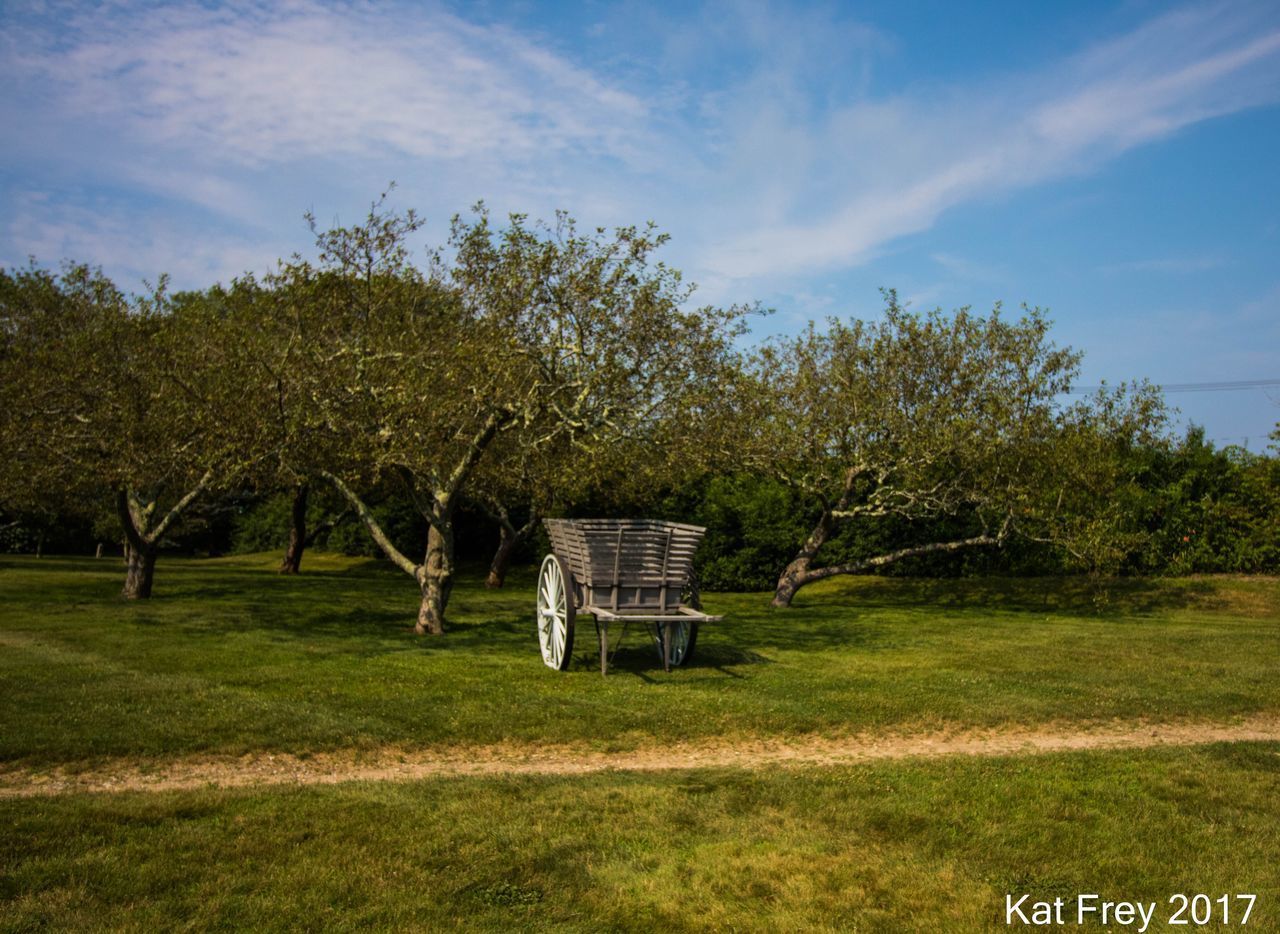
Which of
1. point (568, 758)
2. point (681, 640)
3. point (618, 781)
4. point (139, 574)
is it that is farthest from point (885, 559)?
point (618, 781)

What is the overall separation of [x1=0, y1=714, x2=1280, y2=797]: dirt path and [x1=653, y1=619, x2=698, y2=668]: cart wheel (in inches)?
168

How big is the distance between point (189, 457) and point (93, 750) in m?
13.3

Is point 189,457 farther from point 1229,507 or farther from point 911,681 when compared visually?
point 1229,507

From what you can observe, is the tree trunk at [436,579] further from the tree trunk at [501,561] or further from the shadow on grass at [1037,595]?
the tree trunk at [501,561]

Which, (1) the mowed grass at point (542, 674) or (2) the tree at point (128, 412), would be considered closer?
(1) the mowed grass at point (542, 674)

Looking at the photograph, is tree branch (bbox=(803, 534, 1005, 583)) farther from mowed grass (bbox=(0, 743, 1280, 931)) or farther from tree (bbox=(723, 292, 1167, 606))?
mowed grass (bbox=(0, 743, 1280, 931))

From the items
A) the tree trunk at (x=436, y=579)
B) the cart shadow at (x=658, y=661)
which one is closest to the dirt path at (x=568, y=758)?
the cart shadow at (x=658, y=661)

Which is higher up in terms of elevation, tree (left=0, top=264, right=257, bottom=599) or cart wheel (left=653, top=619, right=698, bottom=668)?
tree (left=0, top=264, right=257, bottom=599)

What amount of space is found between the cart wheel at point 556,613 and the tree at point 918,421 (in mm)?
9790

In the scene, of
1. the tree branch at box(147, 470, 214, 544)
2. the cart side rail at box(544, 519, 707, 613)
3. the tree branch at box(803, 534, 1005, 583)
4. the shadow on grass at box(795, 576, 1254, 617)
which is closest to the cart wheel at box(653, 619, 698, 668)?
the cart side rail at box(544, 519, 707, 613)

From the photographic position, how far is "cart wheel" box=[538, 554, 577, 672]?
14172mm

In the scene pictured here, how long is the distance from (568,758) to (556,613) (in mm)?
5088

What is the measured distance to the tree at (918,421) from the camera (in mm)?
25500

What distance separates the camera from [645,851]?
699cm
